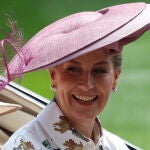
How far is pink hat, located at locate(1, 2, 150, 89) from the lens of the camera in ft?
3.66

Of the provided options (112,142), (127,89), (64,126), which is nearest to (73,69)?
(64,126)

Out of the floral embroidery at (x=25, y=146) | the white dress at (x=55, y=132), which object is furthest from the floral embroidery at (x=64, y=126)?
the floral embroidery at (x=25, y=146)

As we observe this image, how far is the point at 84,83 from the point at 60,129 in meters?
0.16

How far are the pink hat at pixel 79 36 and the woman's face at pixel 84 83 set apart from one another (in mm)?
61

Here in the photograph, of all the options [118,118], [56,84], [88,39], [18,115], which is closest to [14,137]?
[56,84]

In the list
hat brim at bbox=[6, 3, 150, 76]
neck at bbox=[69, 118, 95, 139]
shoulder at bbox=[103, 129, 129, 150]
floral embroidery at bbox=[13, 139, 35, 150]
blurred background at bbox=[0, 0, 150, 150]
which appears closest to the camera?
hat brim at bbox=[6, 3, 150, 76]

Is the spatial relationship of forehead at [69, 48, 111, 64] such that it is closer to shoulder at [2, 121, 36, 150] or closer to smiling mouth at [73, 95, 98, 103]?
smiling mouth at [73, 95, 98, 103]

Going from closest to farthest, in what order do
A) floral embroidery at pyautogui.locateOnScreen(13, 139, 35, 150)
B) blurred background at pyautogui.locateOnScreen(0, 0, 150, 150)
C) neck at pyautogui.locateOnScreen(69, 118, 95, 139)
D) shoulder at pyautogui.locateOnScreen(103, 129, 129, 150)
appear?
floral embroidery at pyautogui.locateOnScreen(13, 139, 35, 150) → neck at pyautogui.locateOnScreen(69, 118, 95, 139) → shoulder at pyautogui.locateOnScreen(103, 129, 129, 150) → blurred background at pyautogui.locateOnScreen(0, 0, 150, 150)

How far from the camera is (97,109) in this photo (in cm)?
134

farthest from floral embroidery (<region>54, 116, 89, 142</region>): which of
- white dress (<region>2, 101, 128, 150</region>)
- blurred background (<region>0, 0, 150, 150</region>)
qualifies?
blurred background (<region>0, 0, 150, 150</region>)

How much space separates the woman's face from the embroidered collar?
25 millimetres

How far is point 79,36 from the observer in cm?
114

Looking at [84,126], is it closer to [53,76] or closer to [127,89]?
[53,76]

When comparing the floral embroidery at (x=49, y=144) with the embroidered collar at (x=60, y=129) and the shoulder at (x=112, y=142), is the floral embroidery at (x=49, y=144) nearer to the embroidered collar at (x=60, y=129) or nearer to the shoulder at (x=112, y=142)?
the embroidered collar at (x=60, y=129)
